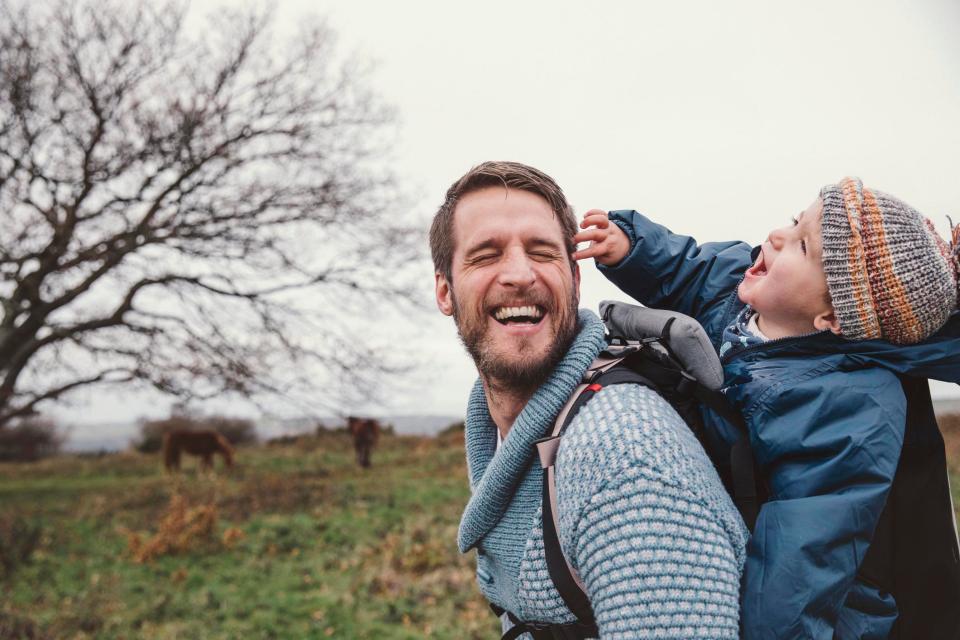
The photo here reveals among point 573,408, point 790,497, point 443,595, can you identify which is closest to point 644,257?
point 573,408

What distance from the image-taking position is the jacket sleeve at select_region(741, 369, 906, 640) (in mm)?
1163

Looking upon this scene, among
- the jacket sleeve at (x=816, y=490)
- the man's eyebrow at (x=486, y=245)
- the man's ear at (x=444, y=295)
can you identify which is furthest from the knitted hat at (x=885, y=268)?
the man's ear at (x=444, y=295)

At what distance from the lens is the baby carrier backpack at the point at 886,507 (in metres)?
1.34

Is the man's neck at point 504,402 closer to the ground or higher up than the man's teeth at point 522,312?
closer to the ground

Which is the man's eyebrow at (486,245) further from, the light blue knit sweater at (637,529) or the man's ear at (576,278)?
the light blue knit sweater at (637,529)

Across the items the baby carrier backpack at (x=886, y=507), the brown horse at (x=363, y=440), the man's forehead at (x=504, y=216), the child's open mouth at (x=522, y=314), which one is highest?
the man's forehead at (x=504, y=216)

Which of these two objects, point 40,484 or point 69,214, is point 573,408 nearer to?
point 69,214

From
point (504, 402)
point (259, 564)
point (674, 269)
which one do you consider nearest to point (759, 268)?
point (674, 269)

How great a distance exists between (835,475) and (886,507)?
0.72 feet

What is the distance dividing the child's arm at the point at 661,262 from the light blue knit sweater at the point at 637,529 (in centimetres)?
76

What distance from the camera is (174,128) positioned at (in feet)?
27.2

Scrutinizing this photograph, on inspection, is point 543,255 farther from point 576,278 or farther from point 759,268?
point 759,268

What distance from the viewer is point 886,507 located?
4.48ft

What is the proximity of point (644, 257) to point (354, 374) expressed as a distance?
24.1ft
